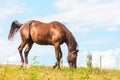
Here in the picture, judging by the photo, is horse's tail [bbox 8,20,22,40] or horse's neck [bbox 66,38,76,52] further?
horse's tail [bbox 8,20,22,40]

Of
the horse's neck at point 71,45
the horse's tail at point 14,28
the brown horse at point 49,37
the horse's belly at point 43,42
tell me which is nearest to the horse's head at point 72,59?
the brown horse at point 49,37

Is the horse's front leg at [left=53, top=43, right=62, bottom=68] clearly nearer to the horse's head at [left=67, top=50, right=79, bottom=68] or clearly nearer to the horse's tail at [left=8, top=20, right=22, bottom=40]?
the horse's head at [left=67, top=50, right=79, bottom=68]

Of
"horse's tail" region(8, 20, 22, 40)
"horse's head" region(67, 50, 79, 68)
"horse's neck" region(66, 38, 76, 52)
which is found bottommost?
"horse's head" region(67, 50, 79, 68)

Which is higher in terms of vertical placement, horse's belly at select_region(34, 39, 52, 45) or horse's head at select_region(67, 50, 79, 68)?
horse's belly at select_region(34, 39, 52, 45)

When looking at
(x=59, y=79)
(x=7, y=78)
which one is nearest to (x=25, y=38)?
(x=59, y=79)

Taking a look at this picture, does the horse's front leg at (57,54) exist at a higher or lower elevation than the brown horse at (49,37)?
lower

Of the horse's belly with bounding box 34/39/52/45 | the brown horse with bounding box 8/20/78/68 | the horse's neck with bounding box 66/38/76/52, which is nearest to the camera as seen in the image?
the brown horse with bounding box 8/20/78/68

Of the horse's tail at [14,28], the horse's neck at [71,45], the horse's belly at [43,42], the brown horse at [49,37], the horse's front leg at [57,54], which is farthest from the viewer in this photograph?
the horse's tail at [14,28]

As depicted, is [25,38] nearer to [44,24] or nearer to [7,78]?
[44,24]

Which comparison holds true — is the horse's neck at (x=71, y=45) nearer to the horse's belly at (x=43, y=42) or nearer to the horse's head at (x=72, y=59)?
the horse's head at (x=72, y=59)

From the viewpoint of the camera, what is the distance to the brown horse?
1919 cm

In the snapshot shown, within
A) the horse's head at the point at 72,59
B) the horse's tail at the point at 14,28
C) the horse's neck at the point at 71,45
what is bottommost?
the horse's head at the point at 72,59

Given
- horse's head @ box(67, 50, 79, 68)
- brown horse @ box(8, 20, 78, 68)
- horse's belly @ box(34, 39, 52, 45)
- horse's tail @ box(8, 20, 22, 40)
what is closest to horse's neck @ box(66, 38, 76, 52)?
brown horse @ box(8, 20, 78, 68)

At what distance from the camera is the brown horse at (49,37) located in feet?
63.0
